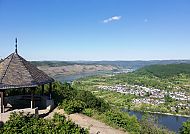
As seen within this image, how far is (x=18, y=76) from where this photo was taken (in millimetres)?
17109

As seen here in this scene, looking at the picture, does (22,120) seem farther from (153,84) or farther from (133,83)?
(133,83)

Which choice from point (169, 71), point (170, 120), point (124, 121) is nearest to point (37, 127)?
point (124, 121)

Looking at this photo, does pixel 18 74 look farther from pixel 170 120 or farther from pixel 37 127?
pixel 170 120

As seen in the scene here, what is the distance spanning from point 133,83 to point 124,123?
138262mm

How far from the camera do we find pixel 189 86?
137375 mm

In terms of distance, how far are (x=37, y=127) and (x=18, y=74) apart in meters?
4.55

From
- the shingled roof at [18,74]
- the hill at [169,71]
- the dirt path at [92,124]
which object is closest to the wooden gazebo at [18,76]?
the shingled roof at [18,74]

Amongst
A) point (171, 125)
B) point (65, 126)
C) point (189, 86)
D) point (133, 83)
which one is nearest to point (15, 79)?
point (65, 126)

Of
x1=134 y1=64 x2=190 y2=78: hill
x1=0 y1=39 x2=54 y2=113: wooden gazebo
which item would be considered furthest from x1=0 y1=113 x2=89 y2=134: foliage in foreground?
x1=134 y1=64 x2=190 y2=78: hill

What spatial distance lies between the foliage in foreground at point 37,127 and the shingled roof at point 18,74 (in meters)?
2.35

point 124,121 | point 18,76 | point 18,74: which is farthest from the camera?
point 124,121

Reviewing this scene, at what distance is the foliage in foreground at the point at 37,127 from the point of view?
13359 millimetres

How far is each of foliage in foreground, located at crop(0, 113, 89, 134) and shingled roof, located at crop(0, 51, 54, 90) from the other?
2.35 metres

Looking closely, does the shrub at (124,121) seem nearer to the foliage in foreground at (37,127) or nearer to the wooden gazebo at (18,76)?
the foliage in foreground at (37,127)
